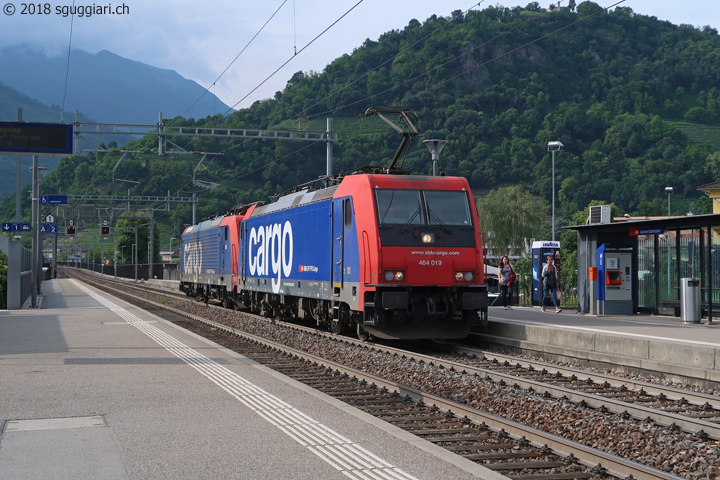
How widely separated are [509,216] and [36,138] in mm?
68884

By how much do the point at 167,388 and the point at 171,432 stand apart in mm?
2715

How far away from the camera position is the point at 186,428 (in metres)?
7.32

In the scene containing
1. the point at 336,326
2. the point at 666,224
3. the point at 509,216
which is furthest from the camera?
the point at 509,216

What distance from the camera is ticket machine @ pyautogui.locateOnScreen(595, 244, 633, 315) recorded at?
2012 cm

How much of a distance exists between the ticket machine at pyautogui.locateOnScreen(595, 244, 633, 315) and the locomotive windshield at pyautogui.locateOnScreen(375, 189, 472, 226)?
19.7ft

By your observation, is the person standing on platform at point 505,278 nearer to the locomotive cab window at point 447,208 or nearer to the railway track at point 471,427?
the locomotive cab window at point 447,208

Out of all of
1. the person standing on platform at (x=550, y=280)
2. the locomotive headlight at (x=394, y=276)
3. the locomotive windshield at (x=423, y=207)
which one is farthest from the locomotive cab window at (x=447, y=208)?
the person standing on platform at (x=550, y=280)

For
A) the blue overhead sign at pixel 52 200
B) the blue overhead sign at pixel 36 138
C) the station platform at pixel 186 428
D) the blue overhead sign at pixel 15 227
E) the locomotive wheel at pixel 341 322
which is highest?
the blue overhead sign at pixel 36 138

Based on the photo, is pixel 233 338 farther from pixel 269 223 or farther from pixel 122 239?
pixel 122 239

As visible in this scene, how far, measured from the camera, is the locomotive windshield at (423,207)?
49.7ft

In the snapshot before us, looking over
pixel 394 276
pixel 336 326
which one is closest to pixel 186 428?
pixel 394 276

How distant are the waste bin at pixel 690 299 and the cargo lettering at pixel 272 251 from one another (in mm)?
9020

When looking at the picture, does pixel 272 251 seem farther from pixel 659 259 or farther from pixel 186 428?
pixel 186 428

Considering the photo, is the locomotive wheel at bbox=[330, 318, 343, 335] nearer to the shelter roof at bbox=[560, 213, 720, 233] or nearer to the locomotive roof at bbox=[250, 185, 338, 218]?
the locomotive roof at bbox=[250, 185, 338, 218]
